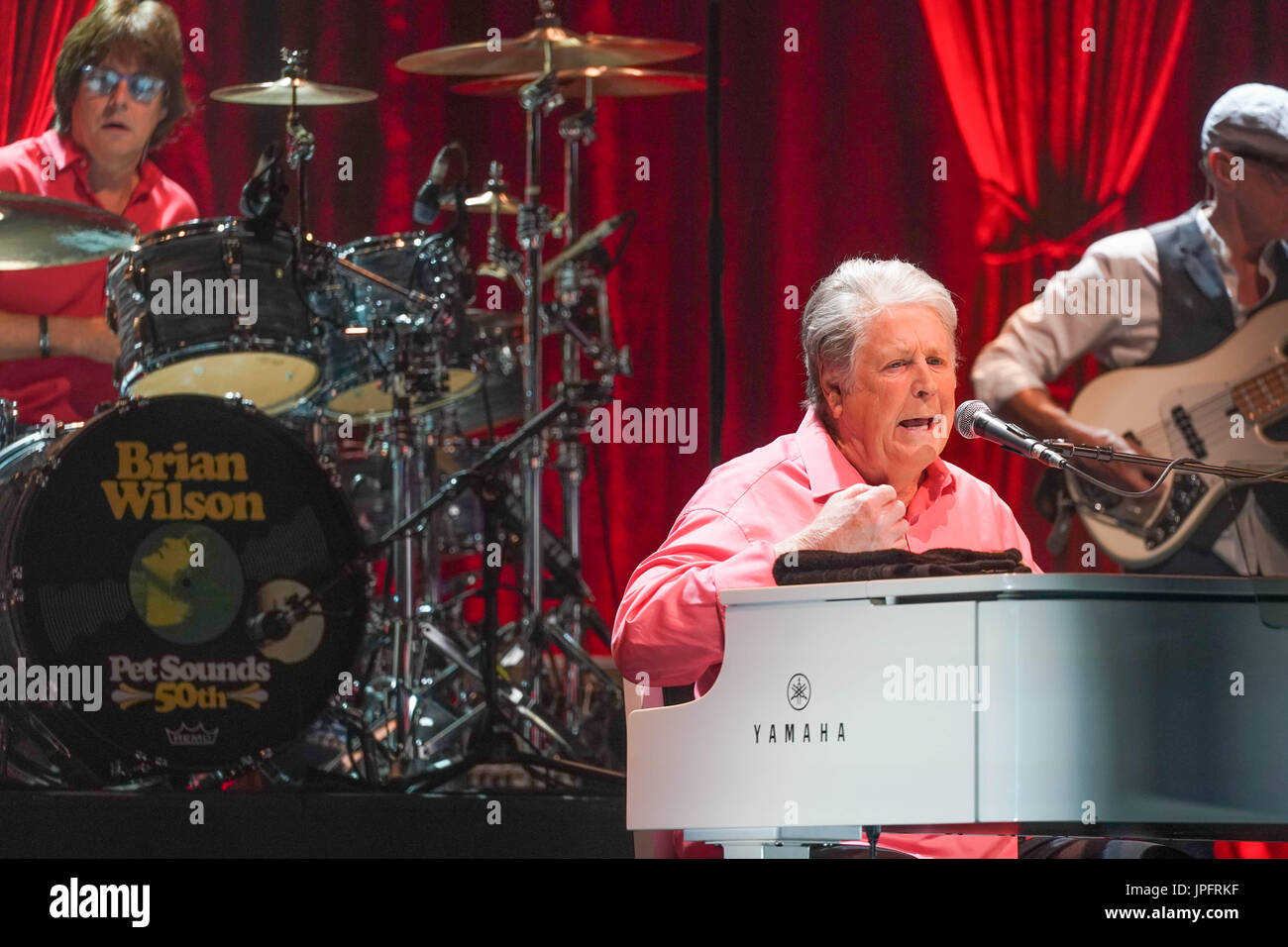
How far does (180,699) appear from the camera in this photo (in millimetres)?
4219

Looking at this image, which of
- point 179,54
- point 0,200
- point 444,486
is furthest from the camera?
point 179,54

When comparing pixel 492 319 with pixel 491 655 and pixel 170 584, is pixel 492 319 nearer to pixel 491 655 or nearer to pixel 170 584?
pixel 491 655

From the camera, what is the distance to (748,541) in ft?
8.07

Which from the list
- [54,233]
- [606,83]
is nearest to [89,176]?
[54,233]

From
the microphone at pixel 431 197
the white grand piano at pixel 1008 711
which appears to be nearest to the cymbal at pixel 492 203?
the microphone at pixel 431 197

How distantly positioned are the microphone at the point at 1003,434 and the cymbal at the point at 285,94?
296cm

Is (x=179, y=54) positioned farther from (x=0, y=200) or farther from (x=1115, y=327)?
(x=1115, y=327)

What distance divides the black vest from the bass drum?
2.60 metres

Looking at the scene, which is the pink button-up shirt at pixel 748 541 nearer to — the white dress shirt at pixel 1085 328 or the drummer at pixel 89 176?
the white dress shirt at pixel 1085 328

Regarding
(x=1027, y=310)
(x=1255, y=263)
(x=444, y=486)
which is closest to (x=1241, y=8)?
(x=1255, y=263)

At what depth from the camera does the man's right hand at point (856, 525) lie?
7.20 feet
